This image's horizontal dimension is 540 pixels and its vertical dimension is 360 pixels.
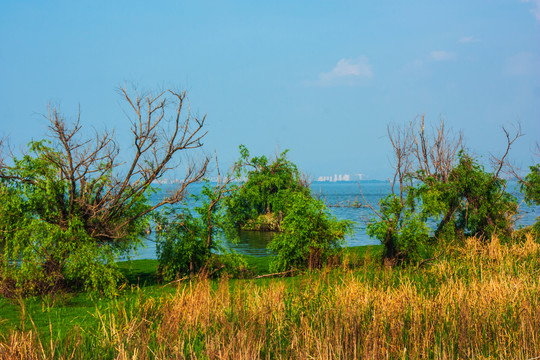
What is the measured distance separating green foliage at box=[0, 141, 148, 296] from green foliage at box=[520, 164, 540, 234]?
60.7 ft

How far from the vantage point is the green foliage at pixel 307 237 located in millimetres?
15844

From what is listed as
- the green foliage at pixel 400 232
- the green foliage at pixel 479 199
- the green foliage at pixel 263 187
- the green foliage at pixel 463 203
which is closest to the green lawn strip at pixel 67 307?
the green foliage at pixel 400 232

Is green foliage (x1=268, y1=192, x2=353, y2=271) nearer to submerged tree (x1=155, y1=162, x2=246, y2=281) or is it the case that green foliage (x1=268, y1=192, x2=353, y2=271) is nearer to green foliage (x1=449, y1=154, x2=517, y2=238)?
submerged tree (x1=155, y1=162, x2=246, y2=281)

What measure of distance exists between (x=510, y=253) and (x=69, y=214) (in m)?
13.5

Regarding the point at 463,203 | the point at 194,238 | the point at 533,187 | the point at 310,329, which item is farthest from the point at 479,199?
the point at 310,329

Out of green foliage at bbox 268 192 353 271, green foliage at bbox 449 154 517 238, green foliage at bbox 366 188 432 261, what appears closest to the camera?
green foliage at bbox 268 192 353 271

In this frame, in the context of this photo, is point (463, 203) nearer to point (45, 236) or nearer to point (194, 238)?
point (194, 238)

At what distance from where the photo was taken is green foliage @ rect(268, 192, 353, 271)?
52.0 ft

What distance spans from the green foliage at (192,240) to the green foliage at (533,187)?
1447 cm

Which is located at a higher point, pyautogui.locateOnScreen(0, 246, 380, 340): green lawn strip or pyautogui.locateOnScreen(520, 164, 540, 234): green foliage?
pyautogui.locateOnScreen(520, 164, 540, 234): green foliage

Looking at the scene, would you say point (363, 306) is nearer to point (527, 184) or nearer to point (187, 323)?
point (187, 323)

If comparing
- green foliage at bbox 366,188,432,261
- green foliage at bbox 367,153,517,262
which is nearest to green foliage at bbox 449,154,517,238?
green foliage at bbox 367,153,517,262

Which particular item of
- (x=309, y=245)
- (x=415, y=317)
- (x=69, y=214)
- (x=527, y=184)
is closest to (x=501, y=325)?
(x=415, y=317)

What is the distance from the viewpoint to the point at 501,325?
660cm
